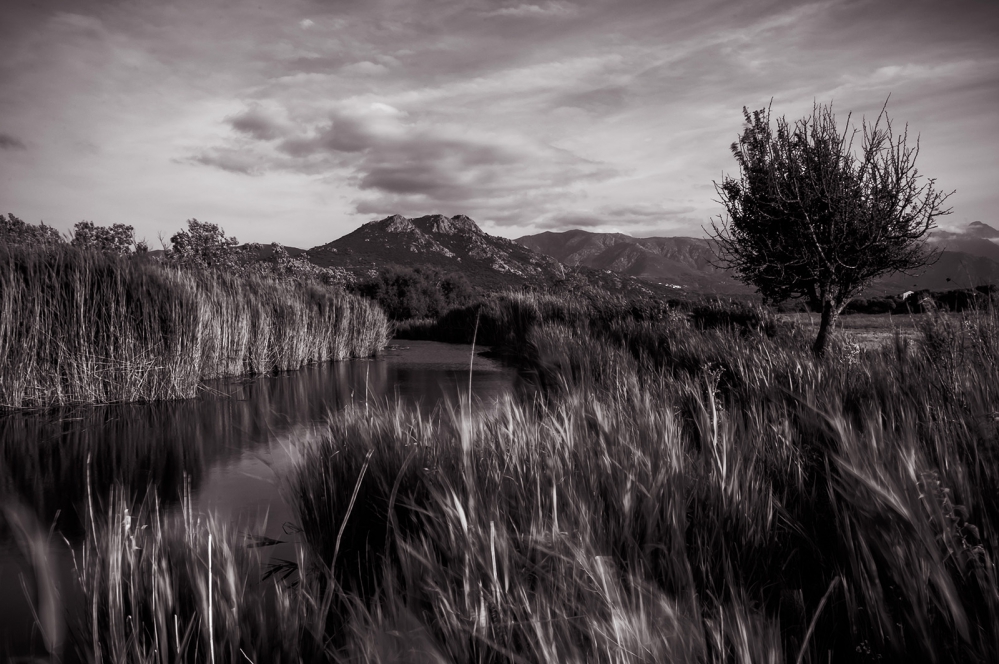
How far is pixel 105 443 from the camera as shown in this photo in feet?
21.0

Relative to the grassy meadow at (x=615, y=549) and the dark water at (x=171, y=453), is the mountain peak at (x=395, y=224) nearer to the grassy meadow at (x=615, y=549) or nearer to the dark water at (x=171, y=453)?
the dark water at (x=171, y=453)

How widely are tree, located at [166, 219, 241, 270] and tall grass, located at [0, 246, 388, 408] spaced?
30.0 ft

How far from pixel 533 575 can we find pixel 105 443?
20.1 ft

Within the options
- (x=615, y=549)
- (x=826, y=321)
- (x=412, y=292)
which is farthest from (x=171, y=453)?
(x=412, y=292)

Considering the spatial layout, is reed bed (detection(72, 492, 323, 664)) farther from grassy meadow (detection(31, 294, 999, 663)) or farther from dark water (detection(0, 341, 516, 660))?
dark water (detection(0, 341, 516, 660))

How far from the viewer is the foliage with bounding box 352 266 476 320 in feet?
113

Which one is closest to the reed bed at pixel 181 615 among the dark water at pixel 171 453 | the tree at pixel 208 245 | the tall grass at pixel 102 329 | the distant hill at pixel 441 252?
the dark water at pixel 171 453

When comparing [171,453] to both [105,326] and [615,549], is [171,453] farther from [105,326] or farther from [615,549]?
[615,549]

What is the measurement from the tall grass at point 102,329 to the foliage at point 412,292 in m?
23.3

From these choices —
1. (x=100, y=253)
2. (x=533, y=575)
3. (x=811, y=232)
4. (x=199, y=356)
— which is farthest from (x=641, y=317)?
(x=533, y=575)

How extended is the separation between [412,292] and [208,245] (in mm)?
16059

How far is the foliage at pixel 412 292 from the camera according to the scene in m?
34.4

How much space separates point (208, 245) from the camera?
64.2ft

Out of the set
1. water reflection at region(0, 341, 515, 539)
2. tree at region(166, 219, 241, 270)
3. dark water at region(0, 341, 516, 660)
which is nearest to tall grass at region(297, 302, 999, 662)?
dark water at region(0, 341, 516, 660)
